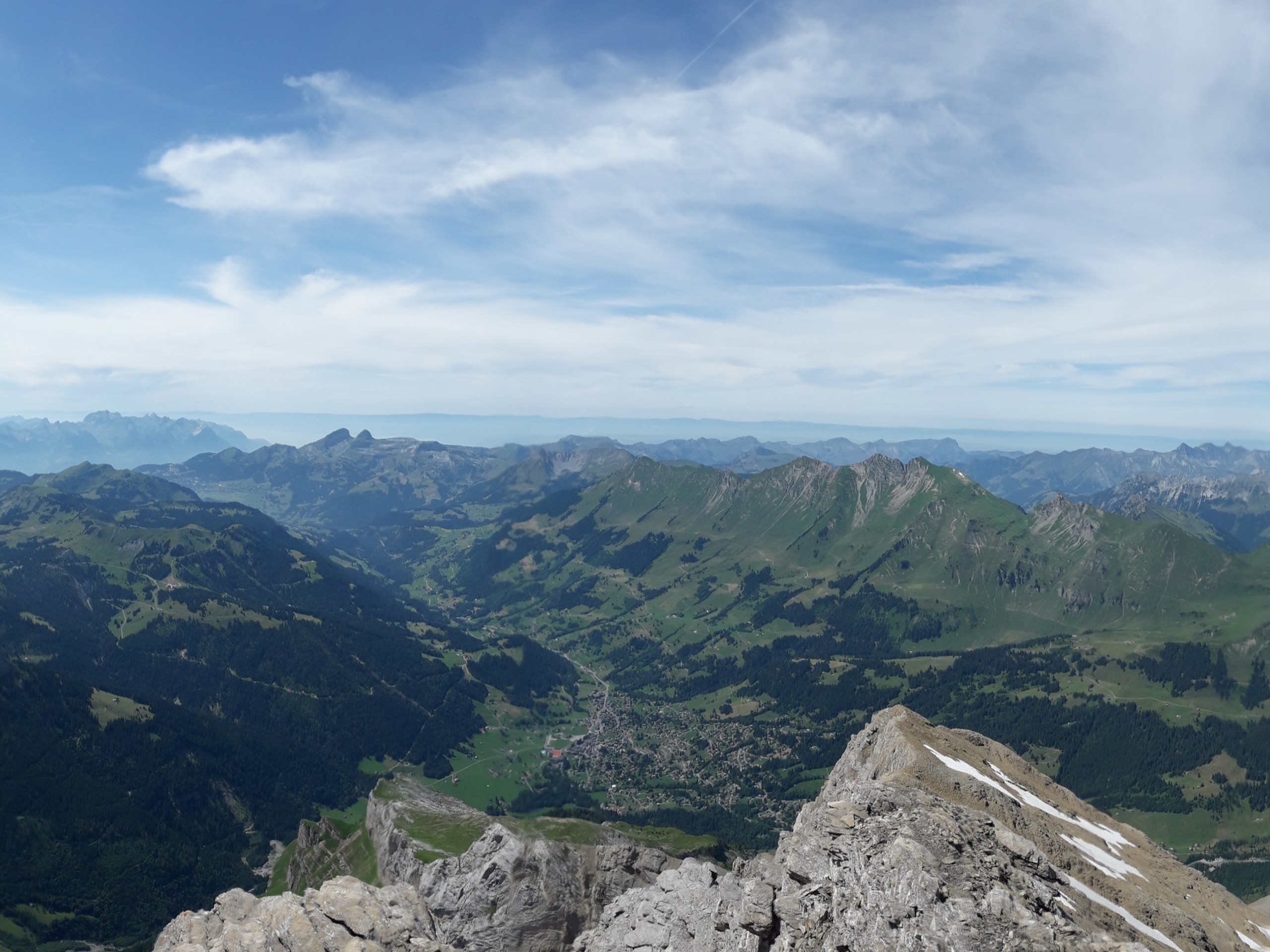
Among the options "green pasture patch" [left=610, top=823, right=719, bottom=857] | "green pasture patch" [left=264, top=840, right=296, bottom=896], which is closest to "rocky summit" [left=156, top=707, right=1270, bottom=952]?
"green pasture patch" [left=610, top=823, right=719, bottom=857]

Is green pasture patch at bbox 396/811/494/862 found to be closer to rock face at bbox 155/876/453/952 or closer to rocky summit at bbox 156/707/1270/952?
rocky summit at bbox 156/707/1270/952

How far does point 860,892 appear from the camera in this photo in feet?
118

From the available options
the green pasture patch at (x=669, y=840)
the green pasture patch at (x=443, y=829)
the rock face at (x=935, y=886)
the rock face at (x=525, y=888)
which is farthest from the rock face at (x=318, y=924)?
the green pasture patch at (x=443, y=829)

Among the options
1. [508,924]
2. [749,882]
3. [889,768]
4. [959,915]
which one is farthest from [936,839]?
[508,924]

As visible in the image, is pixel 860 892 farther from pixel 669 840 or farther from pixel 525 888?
pixel 669 840

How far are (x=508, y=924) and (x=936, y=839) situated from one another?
60.1 metres

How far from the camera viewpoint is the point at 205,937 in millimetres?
51312

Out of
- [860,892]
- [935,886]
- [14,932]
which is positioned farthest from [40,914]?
[935,886]

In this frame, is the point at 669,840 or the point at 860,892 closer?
the point at 860,892

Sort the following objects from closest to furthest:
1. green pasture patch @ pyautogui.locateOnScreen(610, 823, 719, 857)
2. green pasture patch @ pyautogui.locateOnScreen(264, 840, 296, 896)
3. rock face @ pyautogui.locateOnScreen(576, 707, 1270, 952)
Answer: rock face @ pyautogui.locateOnScreen(576, 707, 1270, 952), green pasture patch @ pyautogui.locateOnScreen(610, 823, 719, 857), green pasture patch @ pyautogui.locateOnScreen(264, 840, 296, 896)

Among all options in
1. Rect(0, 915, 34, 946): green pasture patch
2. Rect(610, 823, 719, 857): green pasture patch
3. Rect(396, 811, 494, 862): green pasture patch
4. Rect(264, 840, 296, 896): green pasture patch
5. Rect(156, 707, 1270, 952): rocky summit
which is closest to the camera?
Rect(156, 707, 1270, 952): rocky summit

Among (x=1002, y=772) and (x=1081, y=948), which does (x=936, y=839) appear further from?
(x=1002, y=772)

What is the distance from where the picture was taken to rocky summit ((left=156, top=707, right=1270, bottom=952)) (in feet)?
109

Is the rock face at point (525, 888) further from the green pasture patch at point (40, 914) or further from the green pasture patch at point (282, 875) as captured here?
the green pasture patch at point (40, 914)
